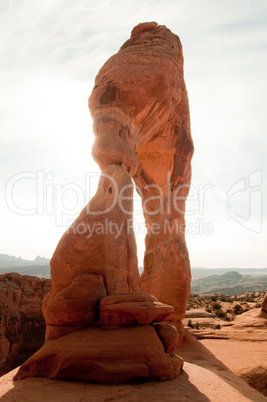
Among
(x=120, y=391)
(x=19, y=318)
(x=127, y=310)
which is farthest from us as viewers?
(x=19, y=318)

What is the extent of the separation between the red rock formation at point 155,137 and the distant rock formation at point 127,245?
1.0 inches

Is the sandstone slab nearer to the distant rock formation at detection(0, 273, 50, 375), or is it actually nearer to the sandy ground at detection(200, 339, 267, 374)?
the sandy ground at detection(200, 339, 267, 374)

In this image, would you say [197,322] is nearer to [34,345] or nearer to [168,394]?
[34,345]

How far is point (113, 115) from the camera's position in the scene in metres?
6.86

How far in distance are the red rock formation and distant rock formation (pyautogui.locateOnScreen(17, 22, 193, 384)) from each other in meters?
0.03

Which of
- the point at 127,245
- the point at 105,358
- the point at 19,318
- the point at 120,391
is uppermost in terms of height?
the point at 127,245

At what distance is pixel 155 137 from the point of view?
30.9ft

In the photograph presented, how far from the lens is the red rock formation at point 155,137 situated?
691 cm

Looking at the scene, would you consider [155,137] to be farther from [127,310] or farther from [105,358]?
[105,358]

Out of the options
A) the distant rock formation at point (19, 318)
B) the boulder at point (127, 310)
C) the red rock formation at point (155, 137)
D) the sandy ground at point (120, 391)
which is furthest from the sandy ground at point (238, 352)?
the distant rock formation at point (19, 318)

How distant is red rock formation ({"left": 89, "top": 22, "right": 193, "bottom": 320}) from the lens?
22.7 ft

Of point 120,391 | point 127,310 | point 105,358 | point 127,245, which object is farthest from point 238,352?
point 120,391

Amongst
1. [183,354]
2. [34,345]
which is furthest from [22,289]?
[183,354]

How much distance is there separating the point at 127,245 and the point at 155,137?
4.54m
